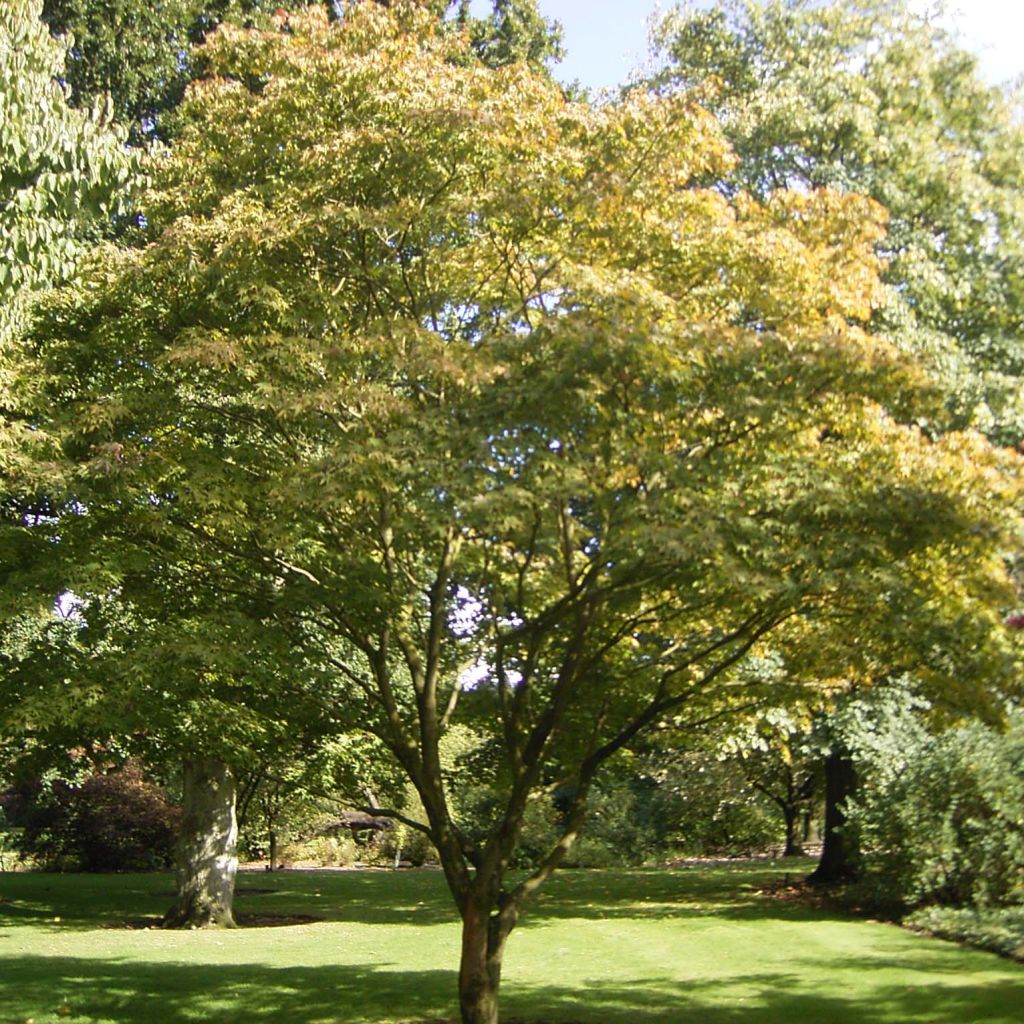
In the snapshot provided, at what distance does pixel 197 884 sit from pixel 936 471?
1431 cm

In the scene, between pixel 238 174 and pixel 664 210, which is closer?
pixel 664 210

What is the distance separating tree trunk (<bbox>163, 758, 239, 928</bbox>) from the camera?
60.2ft

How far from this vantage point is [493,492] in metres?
7.38

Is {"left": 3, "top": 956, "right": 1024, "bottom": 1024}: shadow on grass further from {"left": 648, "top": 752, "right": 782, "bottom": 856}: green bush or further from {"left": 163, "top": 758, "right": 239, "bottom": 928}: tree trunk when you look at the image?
{"left": 648, "top": 752, "right": 782, "bottom": 856}: green bush

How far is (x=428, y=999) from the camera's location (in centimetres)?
1166

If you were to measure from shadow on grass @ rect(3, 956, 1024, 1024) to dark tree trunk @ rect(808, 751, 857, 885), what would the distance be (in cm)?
772

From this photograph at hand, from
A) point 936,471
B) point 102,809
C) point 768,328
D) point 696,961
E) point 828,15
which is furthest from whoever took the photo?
point 102,809

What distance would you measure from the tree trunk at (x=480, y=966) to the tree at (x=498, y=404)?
3 cm

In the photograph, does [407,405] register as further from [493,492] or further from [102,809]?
[102,809]

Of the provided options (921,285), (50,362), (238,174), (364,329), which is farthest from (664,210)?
(921,285)

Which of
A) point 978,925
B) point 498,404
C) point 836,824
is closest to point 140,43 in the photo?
point 498,404

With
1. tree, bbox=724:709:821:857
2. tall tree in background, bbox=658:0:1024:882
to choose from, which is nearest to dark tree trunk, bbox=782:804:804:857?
tree, bbox=724:709:821:857

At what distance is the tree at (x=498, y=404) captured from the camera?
7.84m

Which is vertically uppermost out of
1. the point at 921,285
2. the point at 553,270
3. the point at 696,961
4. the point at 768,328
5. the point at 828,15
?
the point at 828,15
